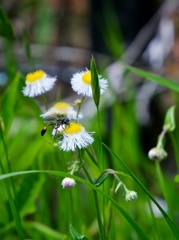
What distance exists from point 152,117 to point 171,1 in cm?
44

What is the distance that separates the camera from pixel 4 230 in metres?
0.79

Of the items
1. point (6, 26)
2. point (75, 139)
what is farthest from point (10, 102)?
point (75, 139)

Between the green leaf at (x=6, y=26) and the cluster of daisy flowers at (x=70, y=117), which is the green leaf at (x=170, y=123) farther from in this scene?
the green leaf at (x=6, y=26)

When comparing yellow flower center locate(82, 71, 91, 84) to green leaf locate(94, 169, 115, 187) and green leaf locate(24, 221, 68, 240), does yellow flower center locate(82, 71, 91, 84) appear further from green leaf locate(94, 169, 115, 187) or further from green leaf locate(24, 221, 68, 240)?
green leaf locate(24, 221, 68, 240)

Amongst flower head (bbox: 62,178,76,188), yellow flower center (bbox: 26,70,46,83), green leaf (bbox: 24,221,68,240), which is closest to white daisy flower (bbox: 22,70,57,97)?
yellow flower center (bbox: 26,70,46,83)

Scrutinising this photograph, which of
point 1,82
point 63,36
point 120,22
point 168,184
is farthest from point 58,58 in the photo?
point 168,184

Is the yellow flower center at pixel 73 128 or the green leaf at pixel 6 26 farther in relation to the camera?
the green leaf at pixel 6 26

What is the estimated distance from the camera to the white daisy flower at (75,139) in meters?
0.52

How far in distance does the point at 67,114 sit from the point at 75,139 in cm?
9

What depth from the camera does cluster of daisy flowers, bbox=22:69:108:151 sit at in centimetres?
53

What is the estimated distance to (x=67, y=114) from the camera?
0.61 m

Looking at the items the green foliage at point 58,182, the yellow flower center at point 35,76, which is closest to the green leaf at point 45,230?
the green foliage at point 58,182

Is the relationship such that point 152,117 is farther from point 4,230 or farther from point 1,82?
point 4,230

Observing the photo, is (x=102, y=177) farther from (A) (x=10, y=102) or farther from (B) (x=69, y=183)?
(A) (x=10, y=102)
